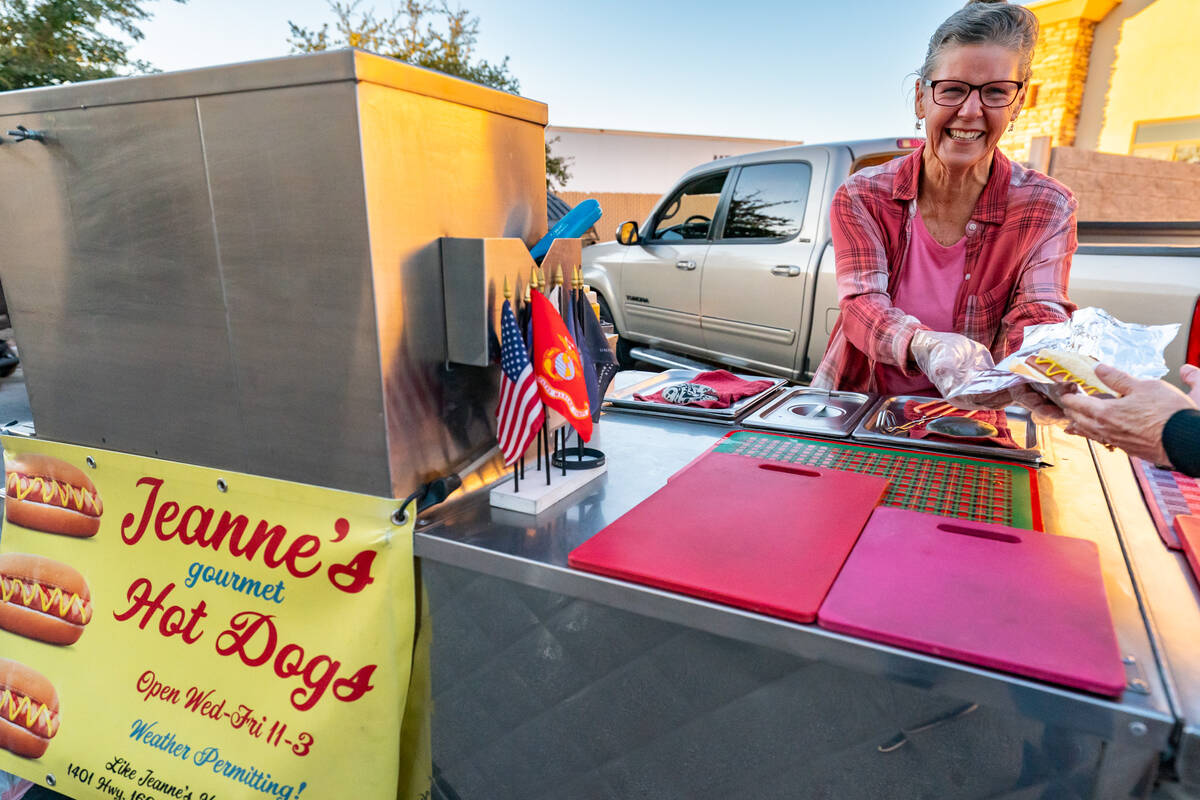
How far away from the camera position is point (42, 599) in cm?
129

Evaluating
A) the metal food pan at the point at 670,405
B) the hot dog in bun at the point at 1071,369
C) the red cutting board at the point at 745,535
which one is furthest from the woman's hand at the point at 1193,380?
the metal food pan at the point at 670,405

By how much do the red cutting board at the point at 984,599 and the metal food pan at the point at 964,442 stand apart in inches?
16.9

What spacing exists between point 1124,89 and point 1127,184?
3.62 metres

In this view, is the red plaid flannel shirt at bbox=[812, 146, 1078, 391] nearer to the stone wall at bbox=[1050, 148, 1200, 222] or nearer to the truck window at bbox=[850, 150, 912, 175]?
the truck window at bbox=[850, 150, 912, 175]

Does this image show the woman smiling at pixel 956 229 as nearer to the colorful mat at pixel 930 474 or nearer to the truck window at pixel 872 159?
the colorful mat at pixel 930 474

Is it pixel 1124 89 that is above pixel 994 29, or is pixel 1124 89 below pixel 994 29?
above

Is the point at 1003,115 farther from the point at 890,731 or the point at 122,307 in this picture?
the point at 122,307

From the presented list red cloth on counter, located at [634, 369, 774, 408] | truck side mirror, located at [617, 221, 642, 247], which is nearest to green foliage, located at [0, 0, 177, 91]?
truck side mirror, located at [617, 221, 642, 247]

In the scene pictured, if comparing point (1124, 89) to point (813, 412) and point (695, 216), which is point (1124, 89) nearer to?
point (695, 216)

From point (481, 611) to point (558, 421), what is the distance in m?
0.36

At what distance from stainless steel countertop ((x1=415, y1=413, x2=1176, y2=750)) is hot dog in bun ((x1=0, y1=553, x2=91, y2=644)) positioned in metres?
0.71

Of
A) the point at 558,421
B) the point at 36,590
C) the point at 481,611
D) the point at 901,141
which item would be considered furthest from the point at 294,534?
the point at 901,141

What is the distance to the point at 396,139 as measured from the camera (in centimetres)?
103

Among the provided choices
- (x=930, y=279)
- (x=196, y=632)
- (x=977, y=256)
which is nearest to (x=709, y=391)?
(x=930, y=279)
